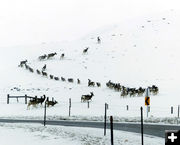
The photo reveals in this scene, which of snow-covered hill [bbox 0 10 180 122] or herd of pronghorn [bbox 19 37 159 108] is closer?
herd of pronghorn [bbox 19 37 159 108]

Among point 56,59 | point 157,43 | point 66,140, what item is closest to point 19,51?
point 56,59

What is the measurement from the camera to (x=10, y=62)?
85062 millimetres

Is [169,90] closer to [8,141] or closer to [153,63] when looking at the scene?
[153,63]

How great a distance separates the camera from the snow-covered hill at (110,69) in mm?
42719

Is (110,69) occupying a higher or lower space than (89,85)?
higher

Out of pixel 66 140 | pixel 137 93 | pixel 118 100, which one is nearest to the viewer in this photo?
pixel 66 140

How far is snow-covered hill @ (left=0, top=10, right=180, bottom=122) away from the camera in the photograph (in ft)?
140

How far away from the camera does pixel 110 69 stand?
236ft

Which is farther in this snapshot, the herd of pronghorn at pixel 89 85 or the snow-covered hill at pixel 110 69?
the snow-covered hill at pixel 110 69

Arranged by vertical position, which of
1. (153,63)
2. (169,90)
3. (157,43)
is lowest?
(169,90)

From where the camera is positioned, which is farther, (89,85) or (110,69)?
(110,69)

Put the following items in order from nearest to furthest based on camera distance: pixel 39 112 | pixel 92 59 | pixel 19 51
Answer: pixel 39 112 → pixel 92 59 → pixel 19 51

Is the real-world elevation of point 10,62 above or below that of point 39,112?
above

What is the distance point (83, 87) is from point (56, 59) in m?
21.2
